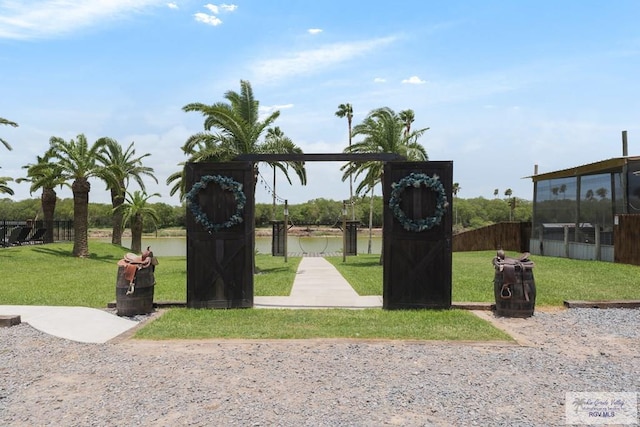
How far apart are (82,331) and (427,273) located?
18.8ft

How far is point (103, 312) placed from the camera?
8.16 meters

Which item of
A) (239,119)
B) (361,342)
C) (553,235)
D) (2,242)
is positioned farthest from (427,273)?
(2,242)

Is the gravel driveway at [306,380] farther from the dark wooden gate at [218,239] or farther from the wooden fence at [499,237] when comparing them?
the wooden fence at [499,237]

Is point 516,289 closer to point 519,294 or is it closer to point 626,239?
point 519,294

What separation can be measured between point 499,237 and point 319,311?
20266mm

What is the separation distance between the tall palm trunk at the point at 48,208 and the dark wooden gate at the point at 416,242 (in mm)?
24984

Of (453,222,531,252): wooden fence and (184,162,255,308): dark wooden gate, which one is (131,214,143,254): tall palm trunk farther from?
(184,162,255,308): dark wooden gate

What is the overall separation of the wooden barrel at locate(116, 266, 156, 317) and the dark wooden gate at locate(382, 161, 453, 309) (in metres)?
4.21

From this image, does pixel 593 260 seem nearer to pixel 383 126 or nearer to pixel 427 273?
pixel 383 126

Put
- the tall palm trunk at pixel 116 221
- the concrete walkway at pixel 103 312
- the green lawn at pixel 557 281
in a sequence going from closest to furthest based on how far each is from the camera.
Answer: the concrete walkway at pixel 103 312 < the green lawn at pixel 557 281 < the tall palm trunk at pixel 116 221

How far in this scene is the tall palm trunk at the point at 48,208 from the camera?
27.7 meters

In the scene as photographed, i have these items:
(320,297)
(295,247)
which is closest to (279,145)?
(320,297)

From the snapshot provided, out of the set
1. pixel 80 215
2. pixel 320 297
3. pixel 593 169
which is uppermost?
pixel 593 169

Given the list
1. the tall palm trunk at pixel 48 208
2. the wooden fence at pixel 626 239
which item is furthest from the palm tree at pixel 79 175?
the wooden fence at pixel 626 239
